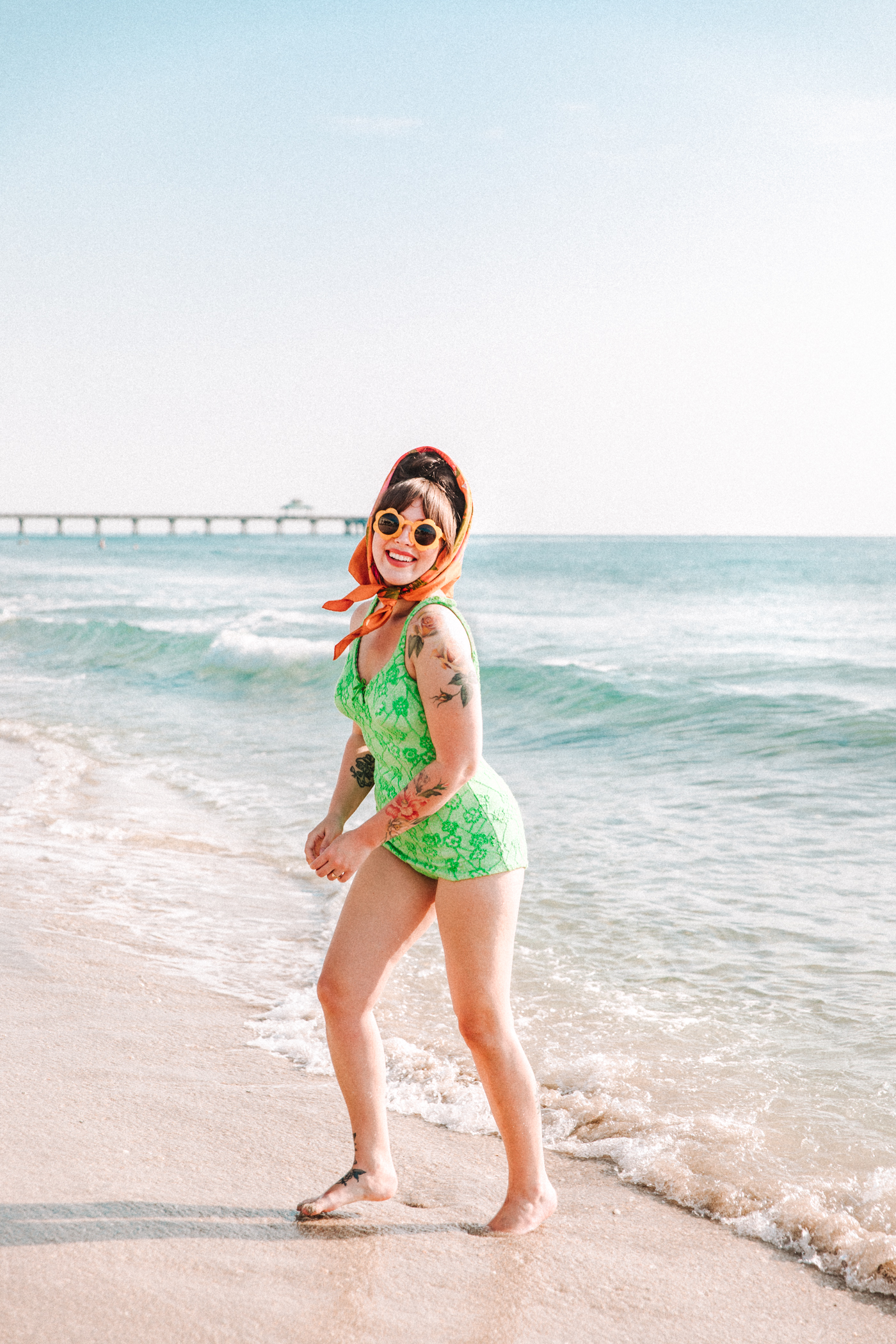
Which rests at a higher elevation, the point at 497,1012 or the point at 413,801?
the point at 413,801

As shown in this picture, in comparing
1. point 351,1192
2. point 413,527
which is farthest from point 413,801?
point 351,1192

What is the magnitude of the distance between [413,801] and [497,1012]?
59 centimetres

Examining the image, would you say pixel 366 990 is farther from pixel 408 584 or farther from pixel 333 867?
pixel 408 584

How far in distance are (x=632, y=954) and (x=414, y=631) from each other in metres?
3.22

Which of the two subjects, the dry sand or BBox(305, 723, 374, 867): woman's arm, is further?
BBox(305, 723, 374, 867): woman's arm

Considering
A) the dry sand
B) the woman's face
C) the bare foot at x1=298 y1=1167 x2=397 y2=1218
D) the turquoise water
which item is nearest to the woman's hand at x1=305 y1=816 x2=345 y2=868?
the woman's face

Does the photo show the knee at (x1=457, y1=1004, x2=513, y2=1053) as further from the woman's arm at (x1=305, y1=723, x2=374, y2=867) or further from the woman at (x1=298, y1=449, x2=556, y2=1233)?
the woman's arm at (x1=305, y1=723, x2=374, y2=867)

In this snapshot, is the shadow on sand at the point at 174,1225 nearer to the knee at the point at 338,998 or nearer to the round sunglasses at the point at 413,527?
the knee at the point at 338,998

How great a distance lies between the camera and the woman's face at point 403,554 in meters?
2.77

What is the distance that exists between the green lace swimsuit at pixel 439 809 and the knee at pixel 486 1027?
0.34 m

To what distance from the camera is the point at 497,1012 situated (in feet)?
9.11

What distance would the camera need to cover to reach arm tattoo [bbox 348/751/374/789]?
10.3 ft

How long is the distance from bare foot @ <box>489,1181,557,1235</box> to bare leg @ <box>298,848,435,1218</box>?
290 mm

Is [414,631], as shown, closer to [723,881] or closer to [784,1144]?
[784,1144]
